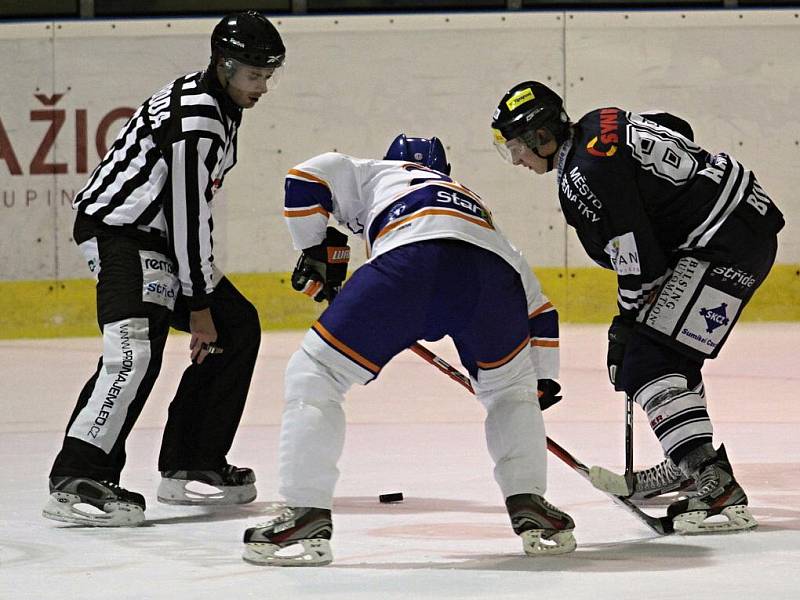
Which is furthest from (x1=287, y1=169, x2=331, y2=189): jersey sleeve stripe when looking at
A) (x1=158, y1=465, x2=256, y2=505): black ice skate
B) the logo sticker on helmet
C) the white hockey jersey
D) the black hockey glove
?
(x1=158, y1=465, x2=256, y2=505): black ice skate

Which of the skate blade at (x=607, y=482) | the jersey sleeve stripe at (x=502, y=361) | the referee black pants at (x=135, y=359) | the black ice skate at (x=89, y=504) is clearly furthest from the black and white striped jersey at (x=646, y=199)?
the black ice skate at (x=89, y=504)

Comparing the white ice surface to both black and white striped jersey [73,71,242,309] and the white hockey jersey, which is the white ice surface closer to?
the white hockey jersey

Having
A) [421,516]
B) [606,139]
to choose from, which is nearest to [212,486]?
[421,516]

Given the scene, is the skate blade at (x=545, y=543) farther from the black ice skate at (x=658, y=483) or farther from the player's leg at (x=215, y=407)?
the player's leg at (x=215, y=407)

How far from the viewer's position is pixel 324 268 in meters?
3.31

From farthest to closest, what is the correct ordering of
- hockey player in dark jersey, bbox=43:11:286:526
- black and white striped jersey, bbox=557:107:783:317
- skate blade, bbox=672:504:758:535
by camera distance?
hockey player in dark jersey, bbox=43:11:286:526, black and white striped jersey, bbox=557:107:783:317, skate blade, bbox=672:504:758:535

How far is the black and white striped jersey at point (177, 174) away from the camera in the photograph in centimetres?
353

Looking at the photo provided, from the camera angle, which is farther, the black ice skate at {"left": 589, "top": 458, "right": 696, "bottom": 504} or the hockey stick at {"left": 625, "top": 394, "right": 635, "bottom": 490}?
the black ice skate at {"left": 589, "top": 458, "right": 696, "bottom": 504}

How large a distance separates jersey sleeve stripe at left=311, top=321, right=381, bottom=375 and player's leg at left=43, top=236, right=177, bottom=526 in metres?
0.77

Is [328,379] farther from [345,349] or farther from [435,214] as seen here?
[435,214]

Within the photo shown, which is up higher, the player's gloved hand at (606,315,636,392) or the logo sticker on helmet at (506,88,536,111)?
the logo sticker on helmet at (506,88,536,111)

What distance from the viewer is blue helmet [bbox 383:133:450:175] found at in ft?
11.3

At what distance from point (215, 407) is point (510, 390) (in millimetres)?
1089

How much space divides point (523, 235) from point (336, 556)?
4791 millimetres
